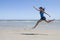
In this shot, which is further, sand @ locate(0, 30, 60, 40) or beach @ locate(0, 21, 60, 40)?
beach @ locate(0, 21, 60, 40)

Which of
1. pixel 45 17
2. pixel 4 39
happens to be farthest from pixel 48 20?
pixel 4 39

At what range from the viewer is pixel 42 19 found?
16.7 m

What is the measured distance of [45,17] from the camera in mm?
16672

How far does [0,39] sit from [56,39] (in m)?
3.49

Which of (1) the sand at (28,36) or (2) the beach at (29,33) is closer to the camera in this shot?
(1) the sand at (28,36)

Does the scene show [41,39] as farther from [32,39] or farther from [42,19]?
[42,19]

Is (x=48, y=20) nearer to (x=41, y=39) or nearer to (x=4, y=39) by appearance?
(x=41, y=39)

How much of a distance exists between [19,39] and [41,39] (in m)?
1.39

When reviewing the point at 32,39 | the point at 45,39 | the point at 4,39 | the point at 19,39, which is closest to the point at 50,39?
the point at 45,39

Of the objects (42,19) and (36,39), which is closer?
(36,39)

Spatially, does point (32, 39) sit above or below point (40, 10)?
below

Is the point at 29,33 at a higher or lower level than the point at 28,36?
lower

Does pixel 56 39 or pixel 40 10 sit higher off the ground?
pixel 40 10

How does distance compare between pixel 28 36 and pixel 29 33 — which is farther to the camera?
pixel 29 33
